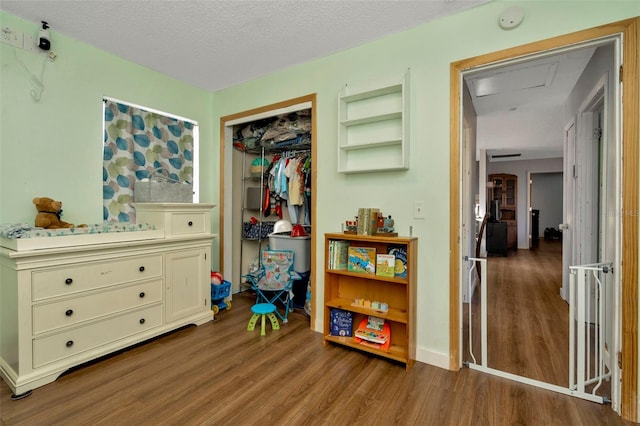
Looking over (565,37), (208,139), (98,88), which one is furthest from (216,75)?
(565,37)

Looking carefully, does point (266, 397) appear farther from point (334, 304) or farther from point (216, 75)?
point (216, 75)

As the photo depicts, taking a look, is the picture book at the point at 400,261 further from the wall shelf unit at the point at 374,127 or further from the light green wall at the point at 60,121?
the light green wall at the point at 60,121

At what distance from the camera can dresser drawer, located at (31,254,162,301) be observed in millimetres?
1871

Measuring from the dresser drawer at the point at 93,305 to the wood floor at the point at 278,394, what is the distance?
0.36 m

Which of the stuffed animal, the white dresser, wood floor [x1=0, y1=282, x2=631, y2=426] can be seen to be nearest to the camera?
wood floor [x1=0, y1=282, x2=631, y2=426]

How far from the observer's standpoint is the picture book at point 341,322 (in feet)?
7.88

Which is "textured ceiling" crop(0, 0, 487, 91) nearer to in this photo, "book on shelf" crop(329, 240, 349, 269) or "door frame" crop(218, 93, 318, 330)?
"door frame" crop(218, 93, 318, 330)

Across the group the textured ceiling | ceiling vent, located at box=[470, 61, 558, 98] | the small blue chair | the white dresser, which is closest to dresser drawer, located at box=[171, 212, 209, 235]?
the white dresser

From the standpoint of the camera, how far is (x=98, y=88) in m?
2.61

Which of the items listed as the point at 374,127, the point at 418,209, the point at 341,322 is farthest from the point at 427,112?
the point at 341,322

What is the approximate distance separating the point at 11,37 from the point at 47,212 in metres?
1.30

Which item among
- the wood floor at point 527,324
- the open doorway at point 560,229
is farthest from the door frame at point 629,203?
the wood floor at point 527,324

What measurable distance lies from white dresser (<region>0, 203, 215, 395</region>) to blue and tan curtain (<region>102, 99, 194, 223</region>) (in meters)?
0.25

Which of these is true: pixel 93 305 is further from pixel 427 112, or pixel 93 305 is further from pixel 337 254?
pixel 427 112
